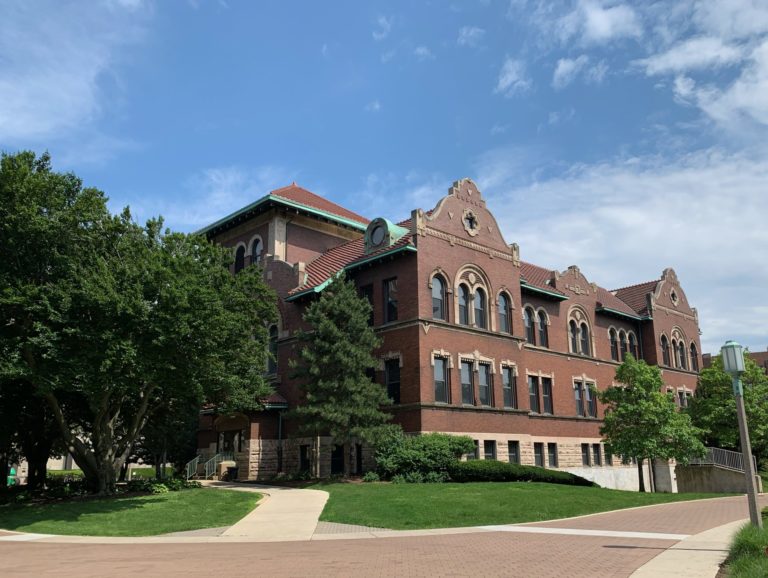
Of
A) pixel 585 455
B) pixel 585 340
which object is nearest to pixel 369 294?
pixel 585 340

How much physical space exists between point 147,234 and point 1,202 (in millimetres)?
5112

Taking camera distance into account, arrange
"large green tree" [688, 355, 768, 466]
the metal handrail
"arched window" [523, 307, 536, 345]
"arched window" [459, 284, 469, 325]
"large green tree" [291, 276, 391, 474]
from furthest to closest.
A: "arched window" [523, 307, 536, 345]
"large green tree" [688, 355, 768, 466]
the metal handrail
"arched window" [459, 284, 469, 325]
"large green tree" [291, 276, 391, 474]

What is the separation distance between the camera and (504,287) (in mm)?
34625

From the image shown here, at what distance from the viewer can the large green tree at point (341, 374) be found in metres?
27.1

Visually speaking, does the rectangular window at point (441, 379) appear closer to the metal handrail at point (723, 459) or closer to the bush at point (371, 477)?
the bush at point (371, 477)

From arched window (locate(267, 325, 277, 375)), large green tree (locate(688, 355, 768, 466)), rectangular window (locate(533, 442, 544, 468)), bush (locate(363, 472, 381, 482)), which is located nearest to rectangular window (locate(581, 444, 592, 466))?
rectangular window (locate(533, 442, 544, 468))

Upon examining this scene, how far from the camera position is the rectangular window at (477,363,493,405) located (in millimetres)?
31969

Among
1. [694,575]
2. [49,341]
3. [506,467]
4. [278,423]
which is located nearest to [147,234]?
[49,341]

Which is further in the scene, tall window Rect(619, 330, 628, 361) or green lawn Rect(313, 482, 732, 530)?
tall window Rect(619, 330, 628, 361)

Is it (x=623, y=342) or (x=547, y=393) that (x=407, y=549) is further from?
(x=623, y=342)

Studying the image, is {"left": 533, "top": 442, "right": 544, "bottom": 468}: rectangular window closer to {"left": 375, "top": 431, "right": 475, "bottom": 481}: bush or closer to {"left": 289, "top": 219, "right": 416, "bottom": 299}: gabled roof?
{"left": 375, "top": 431, "right": 475, "bottom": 481}: bush

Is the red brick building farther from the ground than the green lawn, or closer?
farther from the ground

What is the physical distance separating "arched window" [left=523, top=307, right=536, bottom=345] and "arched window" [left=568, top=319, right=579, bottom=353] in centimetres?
377

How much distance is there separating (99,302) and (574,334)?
30.1 metres
